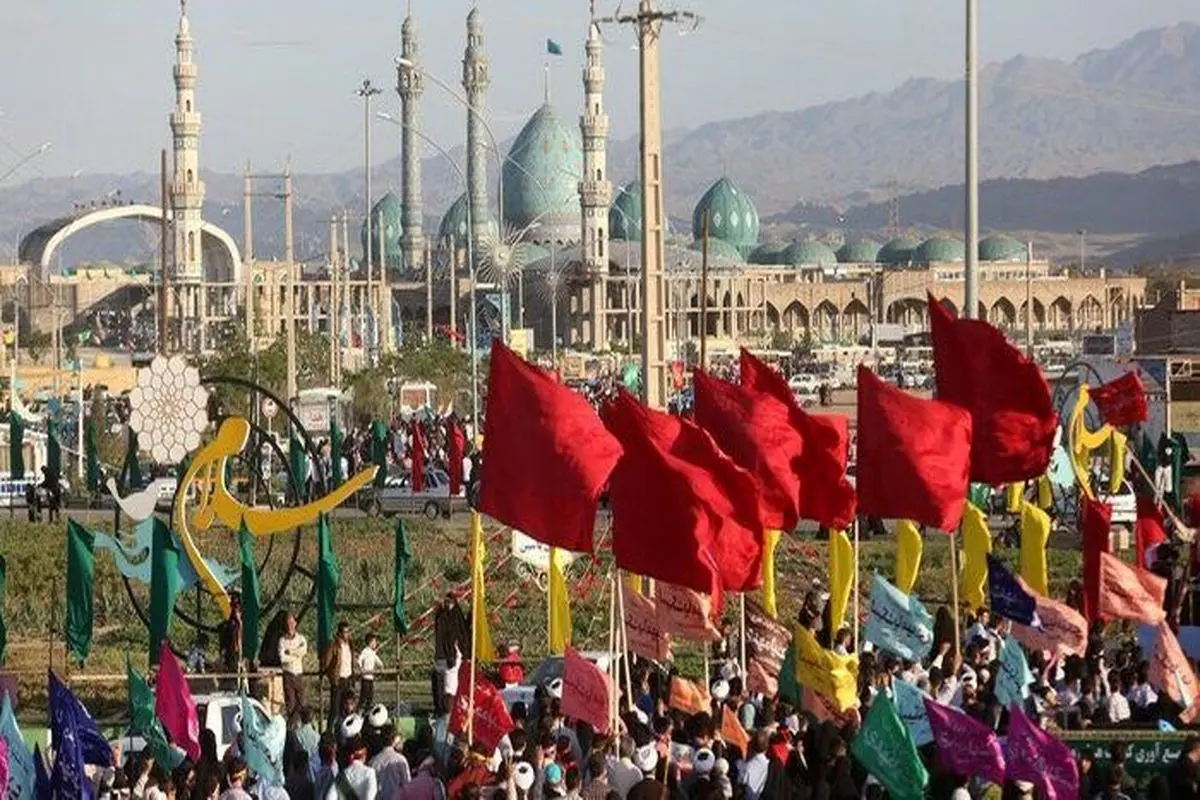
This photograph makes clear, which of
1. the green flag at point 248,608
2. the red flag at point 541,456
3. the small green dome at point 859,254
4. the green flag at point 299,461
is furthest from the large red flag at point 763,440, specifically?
the small green dome at point 859,254

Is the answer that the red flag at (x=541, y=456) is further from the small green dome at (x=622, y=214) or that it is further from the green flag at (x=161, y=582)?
the small green dome at (x=622, y=214)

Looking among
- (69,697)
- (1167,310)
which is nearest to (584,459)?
(69,697)

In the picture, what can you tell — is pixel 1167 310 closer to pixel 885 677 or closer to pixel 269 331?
pixel 269 331

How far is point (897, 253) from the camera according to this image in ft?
449

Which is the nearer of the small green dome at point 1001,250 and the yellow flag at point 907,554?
the yellow flag at point 907,554

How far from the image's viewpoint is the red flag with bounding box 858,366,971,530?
555 inches

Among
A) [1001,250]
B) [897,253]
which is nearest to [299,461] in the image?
[1001,250]

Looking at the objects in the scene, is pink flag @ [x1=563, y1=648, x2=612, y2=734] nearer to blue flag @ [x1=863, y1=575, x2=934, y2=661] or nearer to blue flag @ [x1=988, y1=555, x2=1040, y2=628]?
blue flag @ [x1=863, y1=575, x2=934, y2=661]

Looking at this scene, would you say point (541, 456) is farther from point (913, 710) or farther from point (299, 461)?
point (299, 461)

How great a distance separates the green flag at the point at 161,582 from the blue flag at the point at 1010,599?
4948mm

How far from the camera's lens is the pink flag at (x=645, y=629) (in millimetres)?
14625

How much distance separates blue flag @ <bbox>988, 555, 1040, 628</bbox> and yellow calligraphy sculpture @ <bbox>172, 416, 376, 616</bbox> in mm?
5001

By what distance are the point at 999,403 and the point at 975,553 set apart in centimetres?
268

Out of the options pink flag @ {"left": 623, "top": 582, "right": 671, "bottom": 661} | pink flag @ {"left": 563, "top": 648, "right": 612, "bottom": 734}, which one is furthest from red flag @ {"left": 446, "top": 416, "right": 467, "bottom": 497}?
pink flag @ {"left": 563, "top": 648, "right": 612, "bottom": 734}
